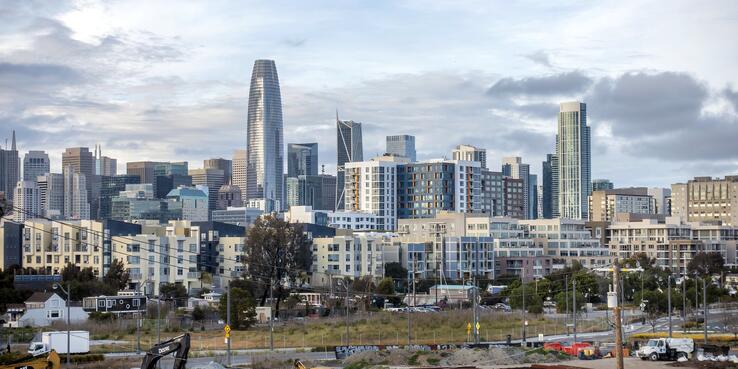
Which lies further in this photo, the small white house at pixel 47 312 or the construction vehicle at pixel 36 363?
the small white house at pixel 47 312

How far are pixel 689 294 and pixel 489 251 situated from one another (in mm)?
43171

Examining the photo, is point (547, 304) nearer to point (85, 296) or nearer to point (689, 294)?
point (689, 294)

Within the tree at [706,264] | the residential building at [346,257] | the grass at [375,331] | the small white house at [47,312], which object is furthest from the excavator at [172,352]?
the tree at [706,264]

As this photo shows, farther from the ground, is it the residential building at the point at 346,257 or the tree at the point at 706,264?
the residential building at the point at 346,257

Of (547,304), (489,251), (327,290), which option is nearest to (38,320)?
(327,290)

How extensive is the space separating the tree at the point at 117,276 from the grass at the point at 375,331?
99.9 feet

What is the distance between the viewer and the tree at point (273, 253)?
11850 cm

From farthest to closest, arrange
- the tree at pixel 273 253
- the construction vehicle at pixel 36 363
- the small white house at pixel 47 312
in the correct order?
the tree at pixel 273 253 < the small white house at pixel 47 312 < the construction vehicle at pixel 36 363

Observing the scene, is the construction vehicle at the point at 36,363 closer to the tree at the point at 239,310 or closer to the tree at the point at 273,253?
the tree at the point at 239,310

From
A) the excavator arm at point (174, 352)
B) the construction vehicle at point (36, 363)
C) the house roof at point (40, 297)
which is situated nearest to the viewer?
the excavator arm at point (174, 352)

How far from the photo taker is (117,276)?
12319 cm

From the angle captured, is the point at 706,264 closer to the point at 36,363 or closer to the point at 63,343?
the point at 63,343

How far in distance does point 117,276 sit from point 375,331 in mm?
44000

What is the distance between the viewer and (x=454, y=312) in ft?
330
